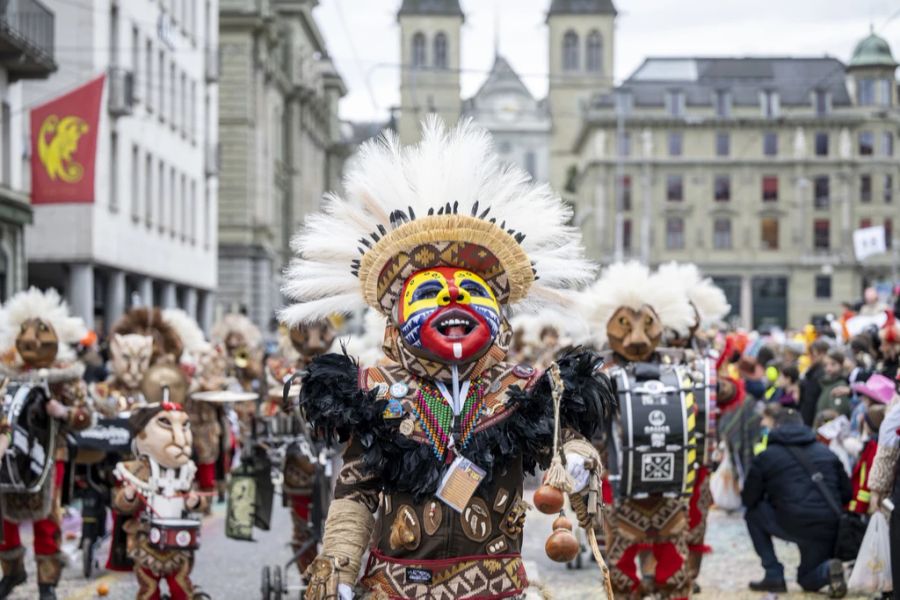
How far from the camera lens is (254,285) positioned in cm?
5416

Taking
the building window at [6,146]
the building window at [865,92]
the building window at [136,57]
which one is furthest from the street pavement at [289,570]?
the building window at [865,92]

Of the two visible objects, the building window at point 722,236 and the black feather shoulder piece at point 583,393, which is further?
the building window at point 722,236

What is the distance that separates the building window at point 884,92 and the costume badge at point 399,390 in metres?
85.2

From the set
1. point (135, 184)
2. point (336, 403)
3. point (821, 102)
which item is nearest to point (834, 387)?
point (336, 403)

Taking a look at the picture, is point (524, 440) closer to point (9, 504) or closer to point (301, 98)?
point (9, 504)

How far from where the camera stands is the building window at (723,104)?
86375mm

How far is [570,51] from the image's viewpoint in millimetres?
114938

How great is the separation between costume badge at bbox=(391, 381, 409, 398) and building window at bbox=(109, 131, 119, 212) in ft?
87.6

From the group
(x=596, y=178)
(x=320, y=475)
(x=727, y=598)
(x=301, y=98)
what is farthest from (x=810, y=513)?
(x=596, y=178)

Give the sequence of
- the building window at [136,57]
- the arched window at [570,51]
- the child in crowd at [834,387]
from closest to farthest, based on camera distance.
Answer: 1. the child in crowd at [834,387]
2. the building window at [136,57]
3. the arched window at [570,51]

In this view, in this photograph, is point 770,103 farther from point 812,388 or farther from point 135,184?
point 812,388

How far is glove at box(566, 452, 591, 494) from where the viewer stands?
222 inches

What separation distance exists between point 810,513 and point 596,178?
76.4 m

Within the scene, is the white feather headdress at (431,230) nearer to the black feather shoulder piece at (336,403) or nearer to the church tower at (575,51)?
the black feather shoulder piece at (336,403)
